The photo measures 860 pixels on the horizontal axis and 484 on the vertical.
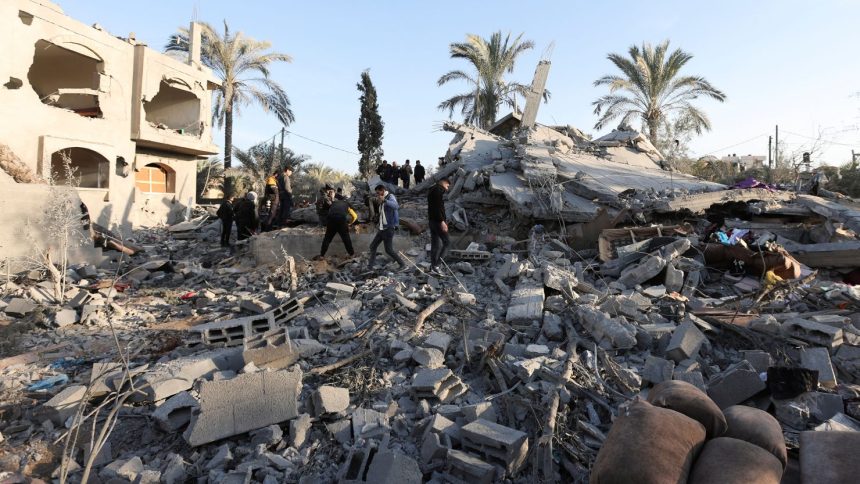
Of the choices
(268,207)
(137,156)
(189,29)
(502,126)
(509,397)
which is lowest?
(509,397)

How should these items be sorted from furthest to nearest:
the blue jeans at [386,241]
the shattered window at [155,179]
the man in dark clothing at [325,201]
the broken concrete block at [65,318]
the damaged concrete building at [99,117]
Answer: the shattered window at [155,179]
the damaged concrete building at [99,117]
the man in dark clothing at [325,201]
the blue jeans at [386,241]
the broken concrete block at [65,318]

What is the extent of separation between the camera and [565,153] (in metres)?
13.9

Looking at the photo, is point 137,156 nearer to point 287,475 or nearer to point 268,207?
point 268,207

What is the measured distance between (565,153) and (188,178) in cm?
1487

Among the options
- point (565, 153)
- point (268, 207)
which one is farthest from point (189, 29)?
point (565, 153)

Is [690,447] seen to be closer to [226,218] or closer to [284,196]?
[284,196]

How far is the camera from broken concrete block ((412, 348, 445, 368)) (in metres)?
4.48

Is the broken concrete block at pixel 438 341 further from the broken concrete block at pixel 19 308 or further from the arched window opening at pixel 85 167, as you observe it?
the arched window opening at pixel 85 167

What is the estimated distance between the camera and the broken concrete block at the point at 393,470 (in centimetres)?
296

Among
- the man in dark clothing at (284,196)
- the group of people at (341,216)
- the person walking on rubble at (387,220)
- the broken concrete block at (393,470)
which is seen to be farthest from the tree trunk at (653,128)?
the broken concrete block at (393,470)

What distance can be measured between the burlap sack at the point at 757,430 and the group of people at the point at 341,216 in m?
5.03

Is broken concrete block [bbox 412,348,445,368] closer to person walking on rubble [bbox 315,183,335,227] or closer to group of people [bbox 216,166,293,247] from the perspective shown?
person walking on rubble [bbox 315,183,335,227]

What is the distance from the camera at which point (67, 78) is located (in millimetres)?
16562

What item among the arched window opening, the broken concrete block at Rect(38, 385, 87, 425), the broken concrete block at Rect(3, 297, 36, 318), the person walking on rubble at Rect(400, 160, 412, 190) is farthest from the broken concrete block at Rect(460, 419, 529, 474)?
the arched window opening
